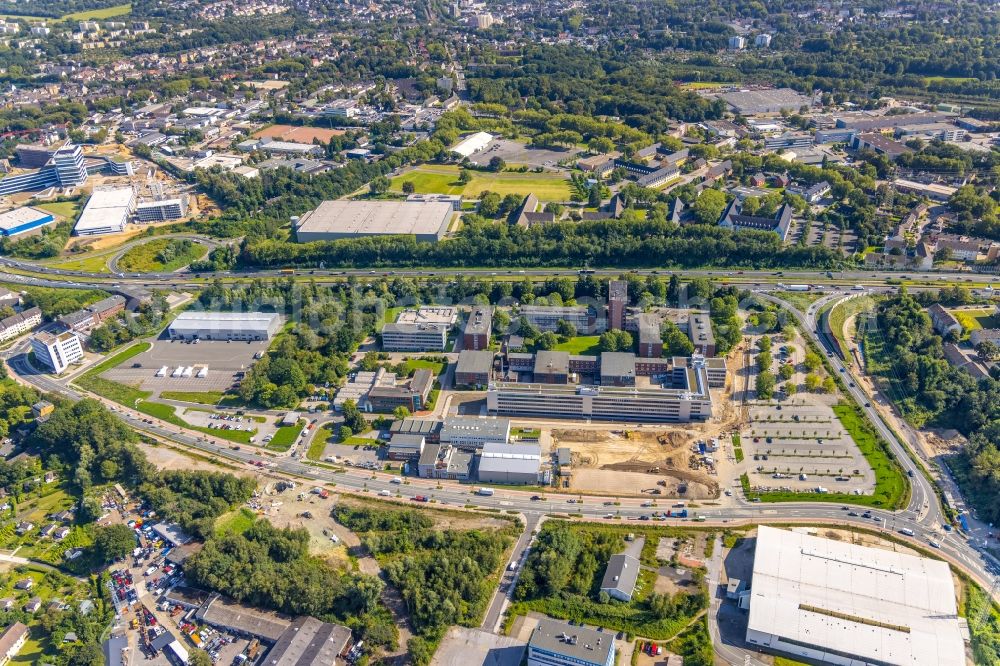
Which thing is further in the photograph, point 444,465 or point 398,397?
point 398,397

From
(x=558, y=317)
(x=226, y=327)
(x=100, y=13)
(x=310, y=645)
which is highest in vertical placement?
(x=100, y=13)

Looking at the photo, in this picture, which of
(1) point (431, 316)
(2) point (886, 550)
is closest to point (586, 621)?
(2) point (886, 550)

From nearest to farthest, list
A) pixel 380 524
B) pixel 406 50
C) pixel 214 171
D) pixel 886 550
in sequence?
1. pixel 886 550
2. pixel 380 524
3. pixel 214 171
4. pixel 406 50

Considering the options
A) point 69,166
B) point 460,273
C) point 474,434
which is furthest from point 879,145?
point 69,166

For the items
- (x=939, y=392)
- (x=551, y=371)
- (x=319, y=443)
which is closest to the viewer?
(x=319, y=443)

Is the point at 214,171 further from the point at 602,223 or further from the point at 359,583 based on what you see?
the point at 359,583

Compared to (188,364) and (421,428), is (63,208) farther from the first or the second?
(421,428)
